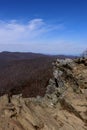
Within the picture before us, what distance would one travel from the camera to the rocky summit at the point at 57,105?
63.9 ft

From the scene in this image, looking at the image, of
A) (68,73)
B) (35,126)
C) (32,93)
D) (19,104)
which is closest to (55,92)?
(68,73)

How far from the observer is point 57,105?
2466cm

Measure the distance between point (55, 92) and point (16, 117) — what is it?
8053 millimetres

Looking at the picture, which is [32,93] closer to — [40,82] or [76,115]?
[40,82]

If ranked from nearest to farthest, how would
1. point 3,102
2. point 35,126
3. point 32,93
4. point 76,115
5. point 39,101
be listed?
point 35,126 → point 3,102 → point 76,115 → point 39,101 → point 32,93

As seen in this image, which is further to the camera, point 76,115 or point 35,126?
point 76,115

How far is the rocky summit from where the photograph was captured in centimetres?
1948

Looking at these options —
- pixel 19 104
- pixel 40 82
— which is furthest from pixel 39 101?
pixel 40 82

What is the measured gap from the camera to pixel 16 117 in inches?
772

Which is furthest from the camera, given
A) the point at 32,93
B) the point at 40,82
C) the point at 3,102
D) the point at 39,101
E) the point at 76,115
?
the point at 40,82

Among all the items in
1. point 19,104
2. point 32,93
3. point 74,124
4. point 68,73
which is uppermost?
point 68,73

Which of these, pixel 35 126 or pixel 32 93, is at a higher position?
pixel 35 126

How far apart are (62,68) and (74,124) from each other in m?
8.52

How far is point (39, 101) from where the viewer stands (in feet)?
80.5
